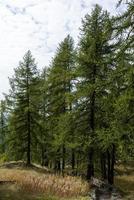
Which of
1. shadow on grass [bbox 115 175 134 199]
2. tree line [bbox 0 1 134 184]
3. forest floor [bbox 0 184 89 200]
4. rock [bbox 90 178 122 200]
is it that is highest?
tree line [bbox 0 1 134 184]

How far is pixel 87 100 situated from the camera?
82.7 feet

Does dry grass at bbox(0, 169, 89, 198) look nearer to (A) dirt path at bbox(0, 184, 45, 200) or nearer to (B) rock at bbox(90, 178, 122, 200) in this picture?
(A) dirt path at bbox(0, 184, 45, 200)

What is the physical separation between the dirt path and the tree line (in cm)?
388

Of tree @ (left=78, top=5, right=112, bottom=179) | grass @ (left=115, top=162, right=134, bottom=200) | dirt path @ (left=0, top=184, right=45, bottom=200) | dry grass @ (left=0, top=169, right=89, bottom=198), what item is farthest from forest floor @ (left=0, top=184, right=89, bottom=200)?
grass @ (left=115, top=162, right=134, bottom=200)

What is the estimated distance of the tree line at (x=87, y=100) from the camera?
14.5 meters

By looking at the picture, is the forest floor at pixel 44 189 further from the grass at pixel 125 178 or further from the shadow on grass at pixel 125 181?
the shadow on grass at pixel 125 181

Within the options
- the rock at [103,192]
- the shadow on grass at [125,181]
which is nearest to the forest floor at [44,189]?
the rock at [103,192]

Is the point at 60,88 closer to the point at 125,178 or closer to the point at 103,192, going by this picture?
the point at 125,178

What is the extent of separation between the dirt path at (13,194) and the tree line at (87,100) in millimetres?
3876

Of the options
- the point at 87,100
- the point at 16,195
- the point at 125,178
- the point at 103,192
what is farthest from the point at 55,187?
the point at 125,178

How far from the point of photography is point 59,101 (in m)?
34.5

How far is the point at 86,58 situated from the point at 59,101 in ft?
34.8

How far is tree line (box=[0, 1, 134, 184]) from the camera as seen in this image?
14.5 metres

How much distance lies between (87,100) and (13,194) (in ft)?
38.0
